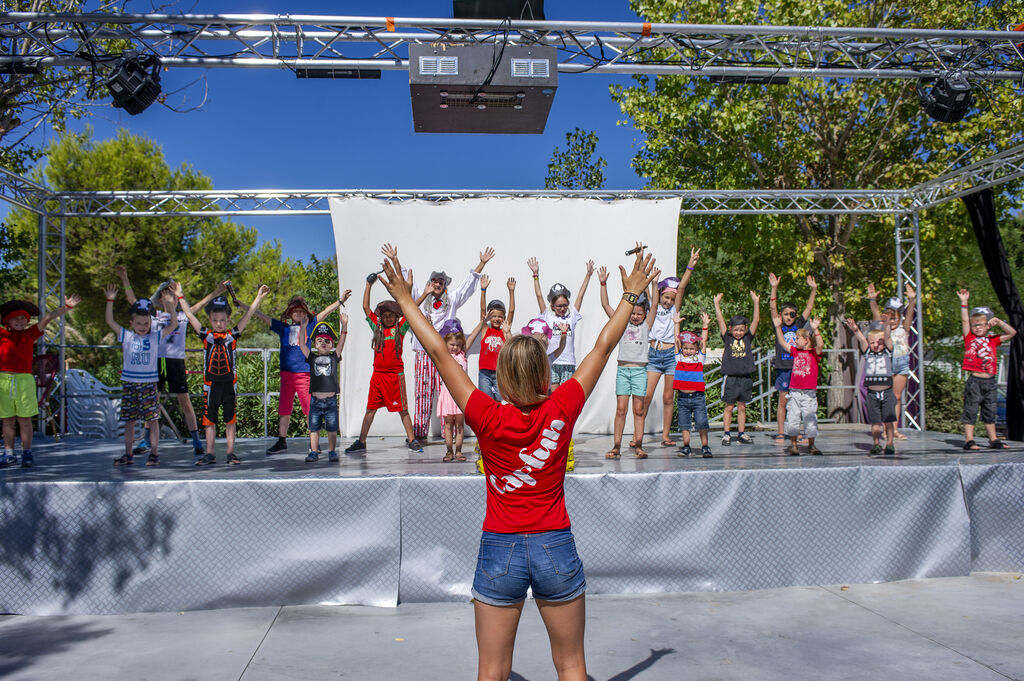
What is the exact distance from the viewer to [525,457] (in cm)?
234

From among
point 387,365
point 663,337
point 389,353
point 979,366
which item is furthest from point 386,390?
point 979,366

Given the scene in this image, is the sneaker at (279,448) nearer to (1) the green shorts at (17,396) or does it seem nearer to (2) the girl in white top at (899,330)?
(1) the green shorts at (17,396)

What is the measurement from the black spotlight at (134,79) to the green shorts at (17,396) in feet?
8.27

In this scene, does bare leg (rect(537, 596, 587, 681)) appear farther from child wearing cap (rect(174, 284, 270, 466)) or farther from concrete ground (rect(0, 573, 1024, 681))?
child wearing cap (rect(174, 284, 270, 466))

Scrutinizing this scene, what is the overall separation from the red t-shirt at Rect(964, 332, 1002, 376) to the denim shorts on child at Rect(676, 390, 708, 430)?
8.63 ft

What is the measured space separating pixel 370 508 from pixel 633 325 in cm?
316

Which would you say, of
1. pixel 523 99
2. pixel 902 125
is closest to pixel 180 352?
pixel 523 99

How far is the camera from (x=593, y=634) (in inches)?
166

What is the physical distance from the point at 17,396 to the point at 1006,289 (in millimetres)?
11117

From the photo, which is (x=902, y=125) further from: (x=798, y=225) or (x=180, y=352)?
(x=180, y=352)

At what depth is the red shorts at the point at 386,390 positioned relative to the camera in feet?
24.1

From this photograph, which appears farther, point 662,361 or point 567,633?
point 662,361

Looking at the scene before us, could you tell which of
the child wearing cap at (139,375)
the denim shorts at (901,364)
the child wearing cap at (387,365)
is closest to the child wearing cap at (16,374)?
the child wearing cap at (139,375)

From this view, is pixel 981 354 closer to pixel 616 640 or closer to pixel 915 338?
pixel 915 338
